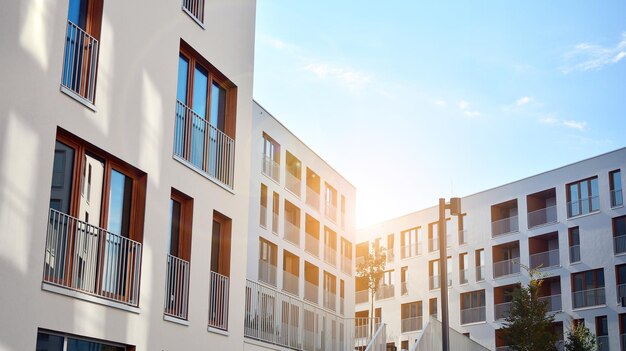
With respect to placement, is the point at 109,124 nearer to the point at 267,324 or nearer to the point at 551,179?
the point at 267,324

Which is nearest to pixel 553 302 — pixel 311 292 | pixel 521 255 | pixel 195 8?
pixel 521 255

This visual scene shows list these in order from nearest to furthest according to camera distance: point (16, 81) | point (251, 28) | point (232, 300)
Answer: point (16, 81) < point (232, 300) < point (251, 28)

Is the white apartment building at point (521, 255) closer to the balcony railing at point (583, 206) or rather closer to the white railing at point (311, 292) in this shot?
the balcony railing at point (583, 206)

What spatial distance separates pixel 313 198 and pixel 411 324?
1995 centimetres

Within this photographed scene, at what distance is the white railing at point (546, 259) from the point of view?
57062 mm

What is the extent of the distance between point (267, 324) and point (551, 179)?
39.4 m

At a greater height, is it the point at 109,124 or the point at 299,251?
the point at 299,251

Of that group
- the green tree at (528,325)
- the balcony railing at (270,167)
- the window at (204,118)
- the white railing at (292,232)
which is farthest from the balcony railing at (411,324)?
the window at (204,118)

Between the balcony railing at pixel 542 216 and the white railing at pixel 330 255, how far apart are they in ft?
46.0

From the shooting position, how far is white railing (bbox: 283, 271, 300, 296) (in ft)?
153

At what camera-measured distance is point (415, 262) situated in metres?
68.1

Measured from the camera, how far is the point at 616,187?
176ft

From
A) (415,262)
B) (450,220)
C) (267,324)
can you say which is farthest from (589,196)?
(267,324)

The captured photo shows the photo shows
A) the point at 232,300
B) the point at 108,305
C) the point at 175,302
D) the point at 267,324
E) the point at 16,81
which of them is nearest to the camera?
the point at 16,81
